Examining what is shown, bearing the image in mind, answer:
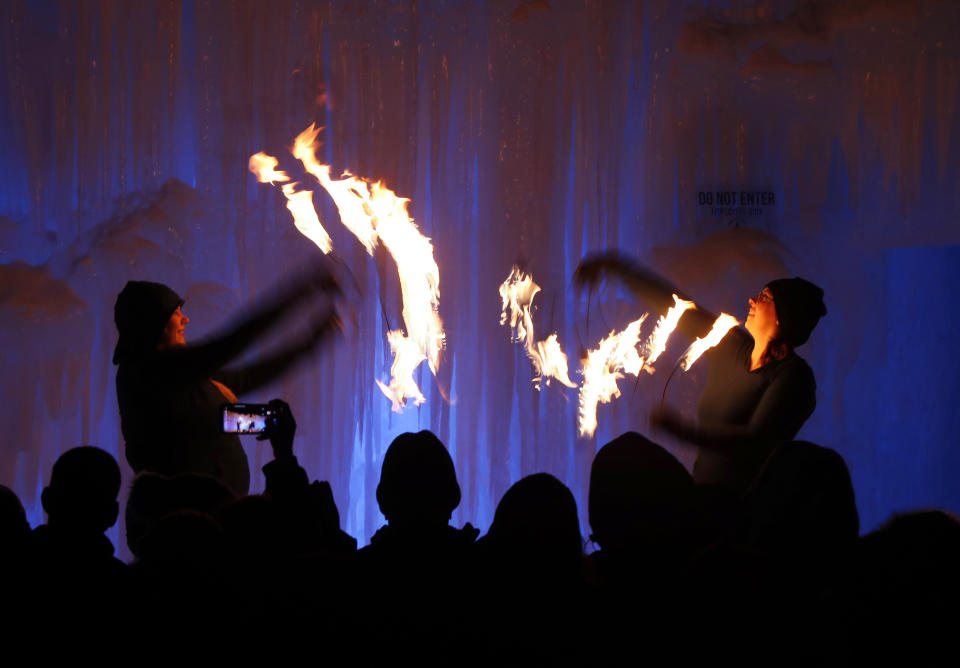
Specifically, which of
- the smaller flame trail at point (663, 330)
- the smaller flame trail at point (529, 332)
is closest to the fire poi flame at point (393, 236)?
the smaller flame trail at point (529, 332)

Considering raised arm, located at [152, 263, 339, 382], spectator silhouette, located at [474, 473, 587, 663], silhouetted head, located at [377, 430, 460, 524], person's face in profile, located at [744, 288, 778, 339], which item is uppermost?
person's face in profile, located at [744, 288, 778, 339]

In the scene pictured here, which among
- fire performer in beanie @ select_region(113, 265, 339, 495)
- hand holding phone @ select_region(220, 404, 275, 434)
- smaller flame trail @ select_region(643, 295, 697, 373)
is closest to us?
hand holding phone @ select_region(220, 404, 275, 434)

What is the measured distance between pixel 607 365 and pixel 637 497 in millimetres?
3205

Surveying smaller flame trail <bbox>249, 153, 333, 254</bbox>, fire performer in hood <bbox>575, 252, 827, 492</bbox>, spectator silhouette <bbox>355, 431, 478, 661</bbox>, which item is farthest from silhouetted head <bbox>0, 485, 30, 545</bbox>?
smaller flame trail <bbox>249, 153, 333, 254</bbox>

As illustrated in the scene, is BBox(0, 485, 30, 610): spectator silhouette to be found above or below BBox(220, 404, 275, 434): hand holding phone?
below

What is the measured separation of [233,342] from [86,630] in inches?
66.1

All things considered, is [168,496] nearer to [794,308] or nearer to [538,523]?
[538,523]

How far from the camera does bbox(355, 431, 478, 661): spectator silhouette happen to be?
1.51 meters

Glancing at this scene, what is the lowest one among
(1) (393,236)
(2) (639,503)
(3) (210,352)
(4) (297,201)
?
(2) (639,503)

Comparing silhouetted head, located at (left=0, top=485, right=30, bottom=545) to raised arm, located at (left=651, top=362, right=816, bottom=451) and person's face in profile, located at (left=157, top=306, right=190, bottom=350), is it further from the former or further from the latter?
raised arm, located at (left=651, top=362, right=816, bottom=451)

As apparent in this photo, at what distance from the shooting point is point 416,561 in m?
1.65

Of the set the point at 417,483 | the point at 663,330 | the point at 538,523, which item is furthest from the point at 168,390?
the point at 663,330

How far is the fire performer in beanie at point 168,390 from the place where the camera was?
2947mm

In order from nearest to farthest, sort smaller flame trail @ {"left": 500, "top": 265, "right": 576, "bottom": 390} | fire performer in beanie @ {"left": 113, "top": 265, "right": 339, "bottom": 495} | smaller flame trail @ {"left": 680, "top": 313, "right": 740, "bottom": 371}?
fire performer in beanie @ {"left": 113, "top": 265, "right": 339, "bottom": 495}, smaller flame trail @ {"left": 680, "top": 313, "right": 740, "bottom": 371}, smaller flame trail @ {"left": 500, "top": 265, "right": 576, "bottom": 390}
